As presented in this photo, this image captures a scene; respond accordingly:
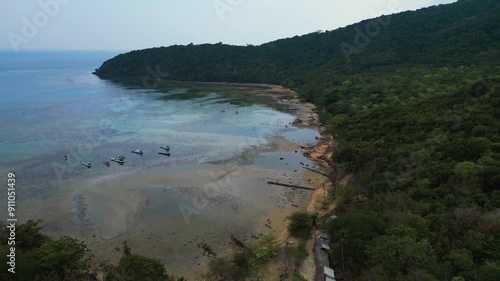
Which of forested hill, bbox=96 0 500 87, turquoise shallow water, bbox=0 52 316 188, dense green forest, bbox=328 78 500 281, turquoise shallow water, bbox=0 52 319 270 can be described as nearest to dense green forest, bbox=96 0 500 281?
dense green forest, bbox=328 78 500 281

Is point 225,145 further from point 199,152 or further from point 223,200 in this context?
point 223,200

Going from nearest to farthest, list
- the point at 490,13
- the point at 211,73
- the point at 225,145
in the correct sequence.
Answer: the point at 225,145, the point at 490,13, the point at 211,73

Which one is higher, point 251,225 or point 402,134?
point 402,134

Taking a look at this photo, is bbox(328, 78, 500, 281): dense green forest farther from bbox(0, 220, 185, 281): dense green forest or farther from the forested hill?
the forested hill

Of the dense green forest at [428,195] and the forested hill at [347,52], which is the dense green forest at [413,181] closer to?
the dense green forest at [428,195]

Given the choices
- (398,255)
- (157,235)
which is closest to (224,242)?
Result: (157,235)

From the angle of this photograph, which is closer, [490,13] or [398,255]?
[398,255]

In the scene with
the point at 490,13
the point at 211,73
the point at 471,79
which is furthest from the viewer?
the point at 211,73

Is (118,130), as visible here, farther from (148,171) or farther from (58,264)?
(58,264)
